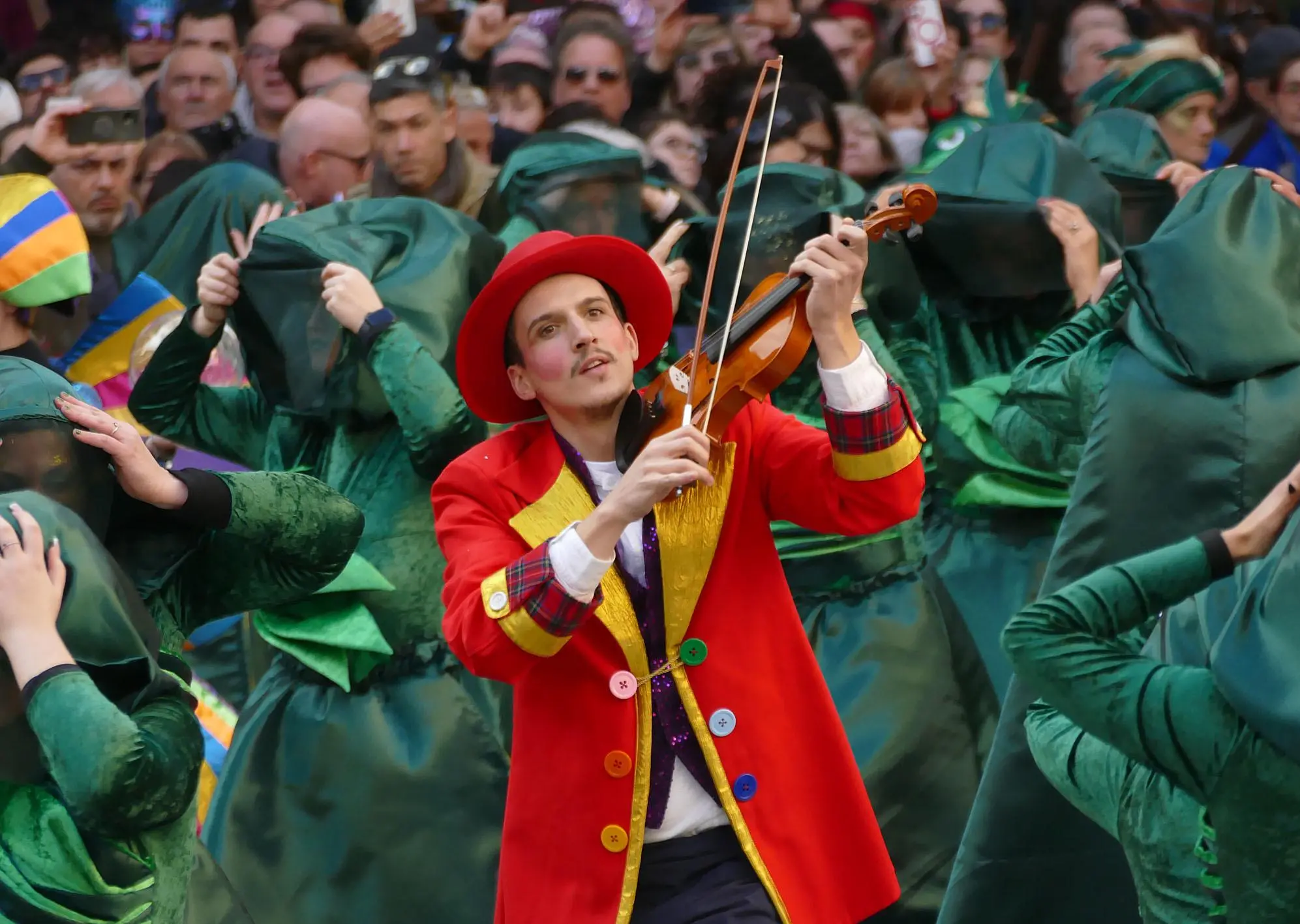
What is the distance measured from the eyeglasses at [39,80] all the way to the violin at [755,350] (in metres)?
A: 5.39

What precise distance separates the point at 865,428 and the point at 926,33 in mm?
5186

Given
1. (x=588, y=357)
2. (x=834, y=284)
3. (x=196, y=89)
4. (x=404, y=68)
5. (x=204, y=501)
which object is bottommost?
(x=196, y=89)

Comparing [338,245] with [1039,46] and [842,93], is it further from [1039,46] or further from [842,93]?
[1039,46]

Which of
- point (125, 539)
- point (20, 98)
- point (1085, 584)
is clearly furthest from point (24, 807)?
point (20, 98)

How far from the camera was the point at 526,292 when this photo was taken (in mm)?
3215

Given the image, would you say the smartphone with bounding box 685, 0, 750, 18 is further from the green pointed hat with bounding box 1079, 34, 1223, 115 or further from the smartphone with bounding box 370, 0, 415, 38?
the green pointed hat with bounding box 1079, 34, 1223, 115

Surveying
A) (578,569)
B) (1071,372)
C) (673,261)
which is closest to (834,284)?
(578,569)

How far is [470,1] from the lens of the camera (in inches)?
348

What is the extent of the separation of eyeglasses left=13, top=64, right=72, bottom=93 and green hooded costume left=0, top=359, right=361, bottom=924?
4.68m

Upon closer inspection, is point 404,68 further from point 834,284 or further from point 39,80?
point 834,284

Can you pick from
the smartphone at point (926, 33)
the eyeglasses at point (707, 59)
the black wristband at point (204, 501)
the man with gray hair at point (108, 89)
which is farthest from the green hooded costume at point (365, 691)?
the smartphone at point (926, 33)

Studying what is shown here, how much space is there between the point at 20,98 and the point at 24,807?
17.6ft

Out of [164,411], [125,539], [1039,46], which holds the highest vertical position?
[125,539]

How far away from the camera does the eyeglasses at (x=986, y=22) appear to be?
845 centimetres
